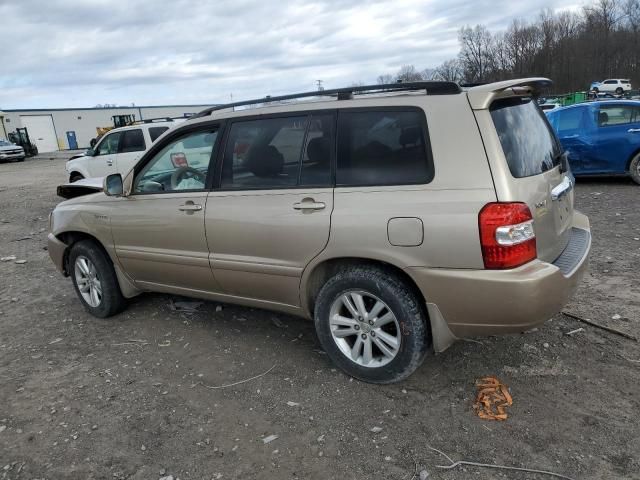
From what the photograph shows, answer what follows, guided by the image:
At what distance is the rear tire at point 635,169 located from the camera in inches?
372

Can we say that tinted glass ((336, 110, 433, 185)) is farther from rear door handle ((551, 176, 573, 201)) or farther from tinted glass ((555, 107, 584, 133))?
tinted glass ((555, 107, 584, 133))

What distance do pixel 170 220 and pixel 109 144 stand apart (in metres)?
10.00

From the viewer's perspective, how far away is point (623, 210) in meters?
7.78

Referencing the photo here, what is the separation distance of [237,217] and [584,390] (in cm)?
248

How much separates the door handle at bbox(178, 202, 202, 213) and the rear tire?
8869 mm

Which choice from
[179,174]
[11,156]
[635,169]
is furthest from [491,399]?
[11,156]

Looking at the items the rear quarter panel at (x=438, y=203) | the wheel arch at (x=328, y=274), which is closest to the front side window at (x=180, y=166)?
the wheel arch at (x=328, y=274)

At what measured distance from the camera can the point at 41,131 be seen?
179 ft

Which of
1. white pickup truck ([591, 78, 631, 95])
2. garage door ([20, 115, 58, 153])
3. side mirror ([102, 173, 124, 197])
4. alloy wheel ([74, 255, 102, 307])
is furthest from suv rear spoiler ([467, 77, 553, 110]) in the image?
garage door ([20, 115, 58, 153])

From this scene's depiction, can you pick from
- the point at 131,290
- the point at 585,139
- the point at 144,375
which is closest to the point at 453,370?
the point at 144,375

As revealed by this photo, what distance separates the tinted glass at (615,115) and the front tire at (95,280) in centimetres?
920

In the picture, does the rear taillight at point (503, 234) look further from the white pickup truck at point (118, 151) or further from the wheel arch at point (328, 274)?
the white pickup truck at point (118, 151)

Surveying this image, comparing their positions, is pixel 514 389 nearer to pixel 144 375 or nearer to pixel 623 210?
pixel 144 375

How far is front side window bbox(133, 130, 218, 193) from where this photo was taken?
3.91 meters
